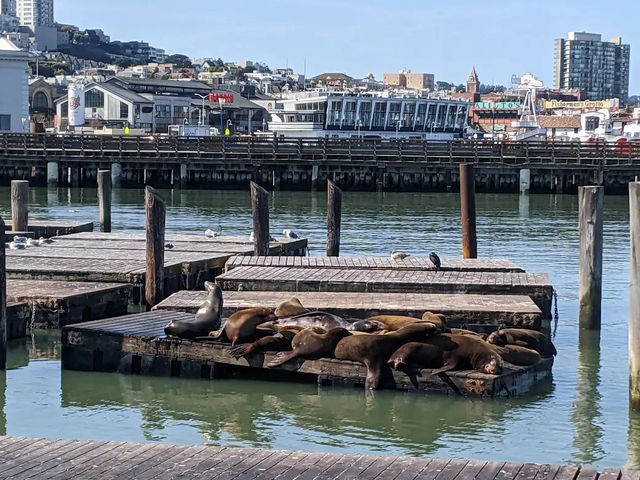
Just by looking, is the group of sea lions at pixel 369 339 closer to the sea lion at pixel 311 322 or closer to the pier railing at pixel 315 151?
the sea lion at pixel 311 322

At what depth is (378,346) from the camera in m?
12.6

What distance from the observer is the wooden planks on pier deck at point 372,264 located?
18984 mm

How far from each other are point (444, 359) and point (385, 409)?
825mm

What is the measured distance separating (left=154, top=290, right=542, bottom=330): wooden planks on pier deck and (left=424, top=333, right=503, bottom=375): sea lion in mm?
2091

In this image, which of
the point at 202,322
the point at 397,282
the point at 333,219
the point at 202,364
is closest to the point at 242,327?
the point at 202,322

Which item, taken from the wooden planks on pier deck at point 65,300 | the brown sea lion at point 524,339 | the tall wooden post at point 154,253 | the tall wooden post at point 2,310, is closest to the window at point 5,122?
the wooden planks on pier deck at point 65,300

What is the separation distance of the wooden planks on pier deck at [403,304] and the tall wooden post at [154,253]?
1266 mm

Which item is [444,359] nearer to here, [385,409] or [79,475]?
[385,409]

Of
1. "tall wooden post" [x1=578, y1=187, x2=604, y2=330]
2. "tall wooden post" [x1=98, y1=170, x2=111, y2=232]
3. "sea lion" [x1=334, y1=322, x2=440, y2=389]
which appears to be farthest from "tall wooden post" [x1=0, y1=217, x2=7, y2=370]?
"tall wooden post" [x1=98, y1=170, x2=111, y2=232]

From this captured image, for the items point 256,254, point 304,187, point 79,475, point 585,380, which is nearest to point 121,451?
point 79,475

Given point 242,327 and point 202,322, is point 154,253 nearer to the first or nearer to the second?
point 202,322

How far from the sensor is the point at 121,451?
8.78 meters

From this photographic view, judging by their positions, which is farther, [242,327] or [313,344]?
[242,327]

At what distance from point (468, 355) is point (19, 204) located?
1447cm
